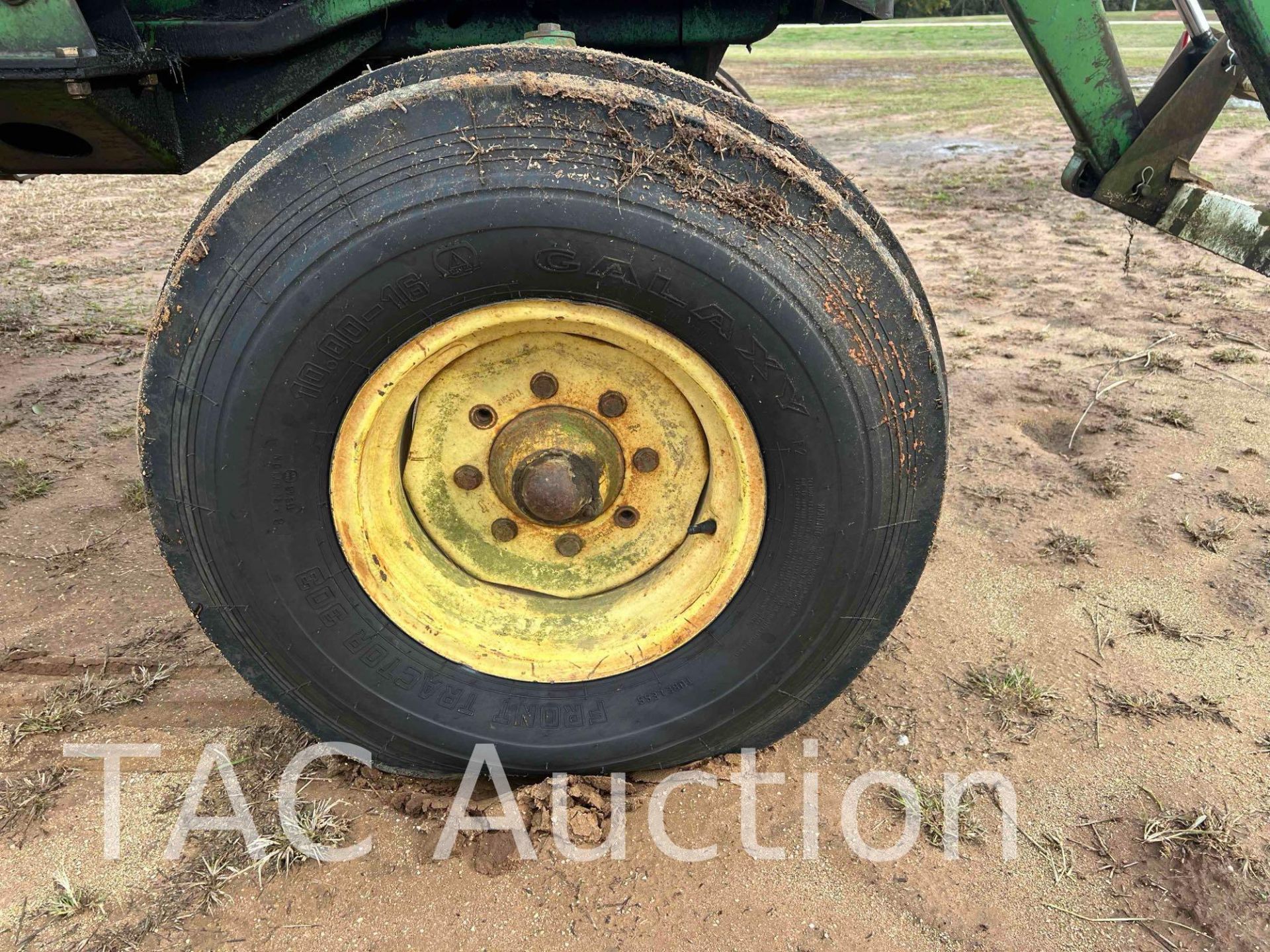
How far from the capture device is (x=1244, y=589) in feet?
9.00

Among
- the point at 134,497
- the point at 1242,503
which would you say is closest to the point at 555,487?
the point at 134,497

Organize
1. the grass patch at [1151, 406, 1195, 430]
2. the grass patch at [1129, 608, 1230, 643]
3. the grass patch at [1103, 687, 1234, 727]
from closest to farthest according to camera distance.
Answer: the grass patch at [1103, 687, 1234, 727] < the grass patch at [1129, 608, 1230, 643] < the grass patch at [1151, 406, 1195, 430]

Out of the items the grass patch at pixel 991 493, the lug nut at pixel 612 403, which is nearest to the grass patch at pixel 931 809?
the lug nut at pixel 612 403

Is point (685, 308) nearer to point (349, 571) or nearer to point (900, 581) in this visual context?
point (900, 581)

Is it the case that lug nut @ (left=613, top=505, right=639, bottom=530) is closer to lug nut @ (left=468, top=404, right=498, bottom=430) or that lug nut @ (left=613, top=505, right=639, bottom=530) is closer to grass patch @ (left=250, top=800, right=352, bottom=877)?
lug nut @ (left=468, top=404, right=498, bottom=430)

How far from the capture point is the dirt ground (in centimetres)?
175

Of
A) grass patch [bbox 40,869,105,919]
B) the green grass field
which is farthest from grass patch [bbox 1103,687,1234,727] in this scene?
the green grass field

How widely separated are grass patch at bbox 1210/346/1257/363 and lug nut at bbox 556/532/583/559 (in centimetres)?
387

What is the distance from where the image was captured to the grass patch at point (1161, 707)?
2.25 m

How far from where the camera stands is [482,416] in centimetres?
196

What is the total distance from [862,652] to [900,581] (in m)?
0.18

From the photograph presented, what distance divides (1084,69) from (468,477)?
1.89 metres

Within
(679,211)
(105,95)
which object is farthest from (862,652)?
(105,95)

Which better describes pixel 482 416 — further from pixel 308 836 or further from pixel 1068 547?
pixel 1068 547
